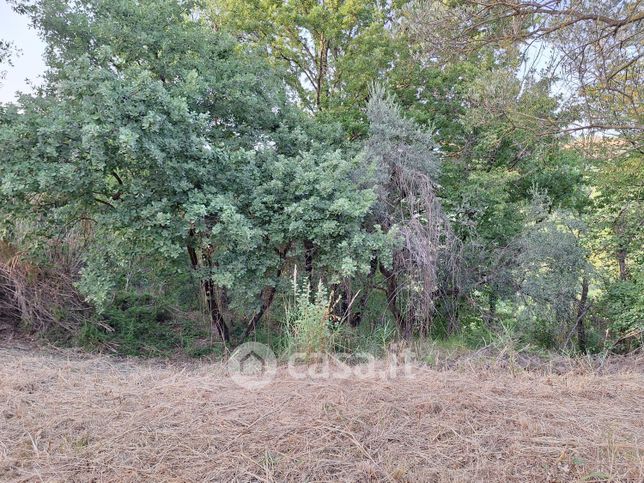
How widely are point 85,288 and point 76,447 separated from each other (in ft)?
9.33

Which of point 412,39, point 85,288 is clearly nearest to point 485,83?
point 412,39

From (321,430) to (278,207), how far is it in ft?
10.5

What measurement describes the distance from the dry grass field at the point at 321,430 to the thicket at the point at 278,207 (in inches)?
45.0

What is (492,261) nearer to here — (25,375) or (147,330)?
(147,330)

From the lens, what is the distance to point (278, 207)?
5242 millimetres

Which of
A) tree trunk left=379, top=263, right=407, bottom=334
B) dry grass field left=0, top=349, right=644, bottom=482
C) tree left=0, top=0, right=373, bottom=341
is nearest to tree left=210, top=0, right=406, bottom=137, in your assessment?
tree left=0, top=0, right=373, bottom=341

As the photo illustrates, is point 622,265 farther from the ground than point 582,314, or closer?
farther from the ground

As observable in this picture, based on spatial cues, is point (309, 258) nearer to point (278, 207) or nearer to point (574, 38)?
point (278, 207)

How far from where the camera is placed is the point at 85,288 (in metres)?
4.75

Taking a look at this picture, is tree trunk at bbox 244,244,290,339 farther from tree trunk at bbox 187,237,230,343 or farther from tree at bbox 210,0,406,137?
tree at bbox 210,0,406,137

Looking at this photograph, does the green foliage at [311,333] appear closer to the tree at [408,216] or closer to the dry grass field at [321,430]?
the dry grass field at [321,430]

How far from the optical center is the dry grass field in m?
2.12

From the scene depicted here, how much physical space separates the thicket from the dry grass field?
1.14 meters

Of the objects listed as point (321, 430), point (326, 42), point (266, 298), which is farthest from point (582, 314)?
point (326, 42)
